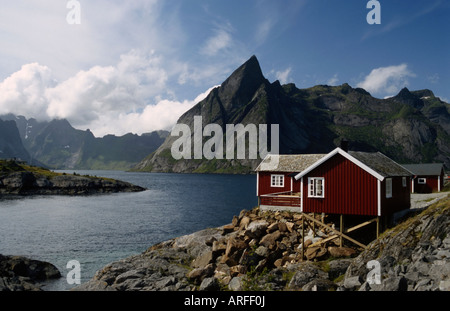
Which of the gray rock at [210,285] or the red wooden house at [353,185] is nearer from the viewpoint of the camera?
the gray rock at [210,285]

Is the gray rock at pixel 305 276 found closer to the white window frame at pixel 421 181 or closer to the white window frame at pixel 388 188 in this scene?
the white window frame at pixel 388 188

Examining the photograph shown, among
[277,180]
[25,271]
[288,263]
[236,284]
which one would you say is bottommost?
[25,271]

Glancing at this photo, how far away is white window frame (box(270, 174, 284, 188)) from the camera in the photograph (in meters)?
38.3

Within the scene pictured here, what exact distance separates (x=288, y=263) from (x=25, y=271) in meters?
23.7

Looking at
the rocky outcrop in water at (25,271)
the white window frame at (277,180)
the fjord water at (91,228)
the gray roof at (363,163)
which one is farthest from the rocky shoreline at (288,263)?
the fjord water at (91,228)

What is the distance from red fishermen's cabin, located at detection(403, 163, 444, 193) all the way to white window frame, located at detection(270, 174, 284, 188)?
28.8m

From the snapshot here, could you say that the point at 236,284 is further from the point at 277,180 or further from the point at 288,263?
the point at 277,180

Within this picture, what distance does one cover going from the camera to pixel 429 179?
2106 inches

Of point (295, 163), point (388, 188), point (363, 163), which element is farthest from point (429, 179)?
point (363, 163)

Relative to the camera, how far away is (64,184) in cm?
10938

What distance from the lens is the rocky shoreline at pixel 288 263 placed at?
13.9m

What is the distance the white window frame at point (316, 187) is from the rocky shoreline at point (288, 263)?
12.4ft
